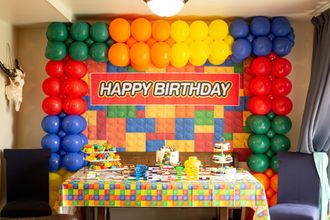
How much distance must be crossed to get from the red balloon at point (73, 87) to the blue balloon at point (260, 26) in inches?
79.0

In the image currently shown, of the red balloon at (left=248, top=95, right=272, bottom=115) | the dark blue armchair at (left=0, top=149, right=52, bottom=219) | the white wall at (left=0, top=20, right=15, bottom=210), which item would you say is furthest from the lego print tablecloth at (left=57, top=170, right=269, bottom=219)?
the white wall at (left=0, top=20, right=15, bottom=210)

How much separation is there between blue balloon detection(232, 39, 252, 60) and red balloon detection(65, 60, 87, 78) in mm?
1715

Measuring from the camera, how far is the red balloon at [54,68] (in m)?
5.04

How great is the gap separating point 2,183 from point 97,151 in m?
1.40

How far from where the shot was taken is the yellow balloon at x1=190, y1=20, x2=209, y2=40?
495 centimetres

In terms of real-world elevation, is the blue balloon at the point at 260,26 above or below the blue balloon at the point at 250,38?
above

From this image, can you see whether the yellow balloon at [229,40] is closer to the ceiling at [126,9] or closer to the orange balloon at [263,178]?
the ceiling at [126,9]

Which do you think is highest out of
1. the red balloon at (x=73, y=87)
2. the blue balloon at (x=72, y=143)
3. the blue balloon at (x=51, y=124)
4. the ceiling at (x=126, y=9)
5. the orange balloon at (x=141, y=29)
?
the ceiling at (x=126, y=9)

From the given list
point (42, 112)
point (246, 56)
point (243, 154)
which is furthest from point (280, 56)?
point (42, 112)

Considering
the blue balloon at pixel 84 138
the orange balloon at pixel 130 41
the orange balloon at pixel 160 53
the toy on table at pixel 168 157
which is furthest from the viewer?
the blue balloon at pixel 84 138

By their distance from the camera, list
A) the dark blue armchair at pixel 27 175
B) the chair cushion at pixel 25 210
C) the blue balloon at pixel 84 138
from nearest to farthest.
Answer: the chair cushion at pixel 25 210
the dark blue armchair at pixel 27 175
the blue balloon at pixel 84 138

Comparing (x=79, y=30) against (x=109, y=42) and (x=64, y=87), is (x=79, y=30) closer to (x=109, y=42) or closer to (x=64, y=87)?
(x=109, y=42)

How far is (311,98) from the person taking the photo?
463cm

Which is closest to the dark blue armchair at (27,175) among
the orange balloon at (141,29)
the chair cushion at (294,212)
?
the orange balloon at (141,29)
